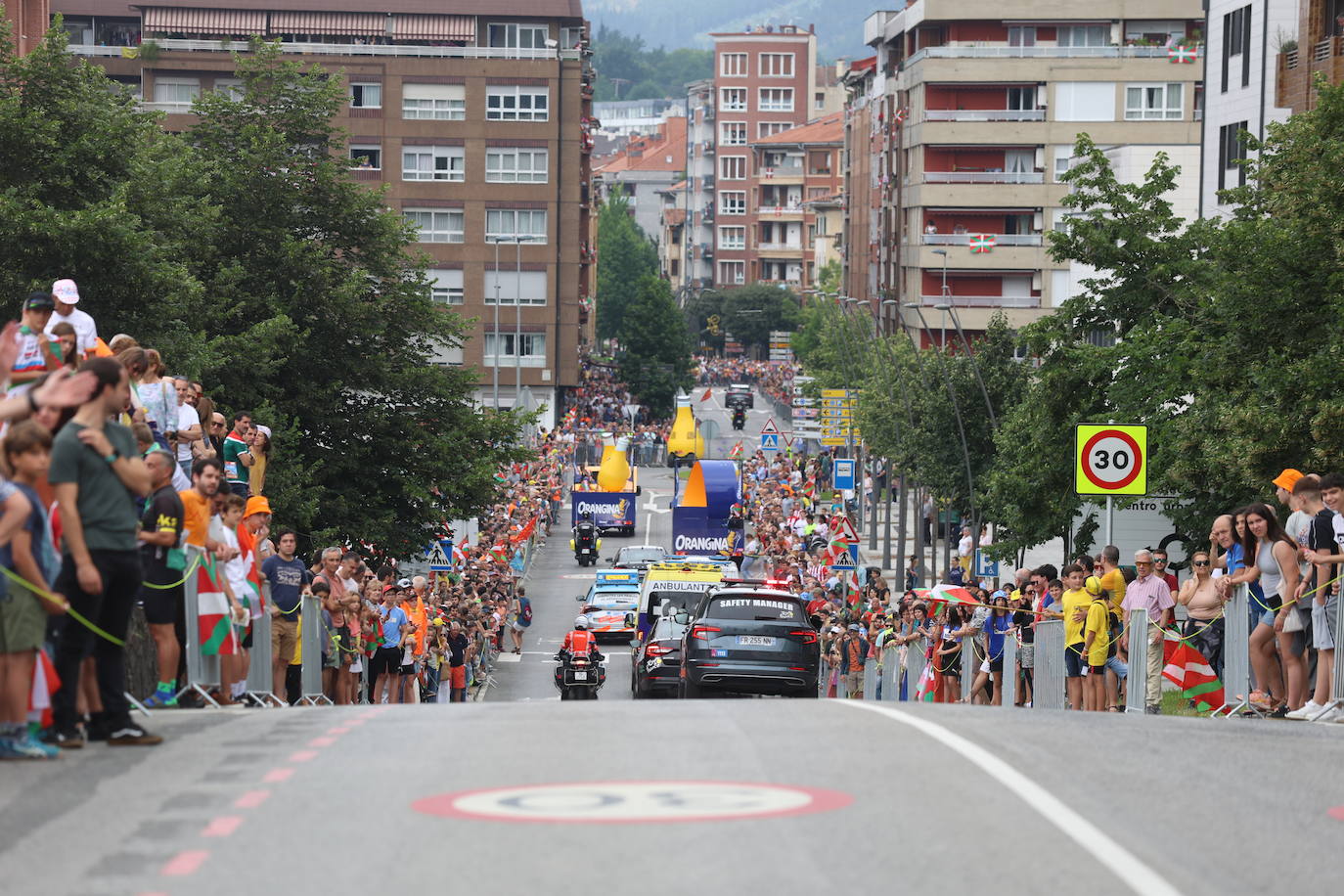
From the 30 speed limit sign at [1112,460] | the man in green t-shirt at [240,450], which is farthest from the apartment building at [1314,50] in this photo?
the man in green t-shirt at [240,450]

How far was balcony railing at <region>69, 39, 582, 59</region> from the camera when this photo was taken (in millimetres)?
92188

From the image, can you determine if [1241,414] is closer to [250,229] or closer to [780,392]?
[250,229]

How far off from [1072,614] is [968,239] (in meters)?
81.0

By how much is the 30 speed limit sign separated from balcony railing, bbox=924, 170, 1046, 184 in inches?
3163

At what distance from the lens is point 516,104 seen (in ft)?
Answer: 317

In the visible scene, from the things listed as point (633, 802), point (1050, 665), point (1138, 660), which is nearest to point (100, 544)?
point (633, 802)

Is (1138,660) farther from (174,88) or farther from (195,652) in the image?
(174,88)

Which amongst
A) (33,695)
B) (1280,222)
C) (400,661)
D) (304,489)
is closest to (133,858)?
(33,695)

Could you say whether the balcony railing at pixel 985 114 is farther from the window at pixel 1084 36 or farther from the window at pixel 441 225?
the window at pixel 441 225

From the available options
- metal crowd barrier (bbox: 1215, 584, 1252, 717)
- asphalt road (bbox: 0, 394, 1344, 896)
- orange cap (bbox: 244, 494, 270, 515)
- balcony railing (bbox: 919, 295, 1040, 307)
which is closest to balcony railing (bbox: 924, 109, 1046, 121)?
balcony railing (bbox: 919, 295, 1040, 307)

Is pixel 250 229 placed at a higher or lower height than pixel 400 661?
higher

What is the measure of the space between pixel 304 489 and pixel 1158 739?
93.7ft

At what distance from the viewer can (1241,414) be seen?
27531mm

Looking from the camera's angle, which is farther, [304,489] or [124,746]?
[304,489]
